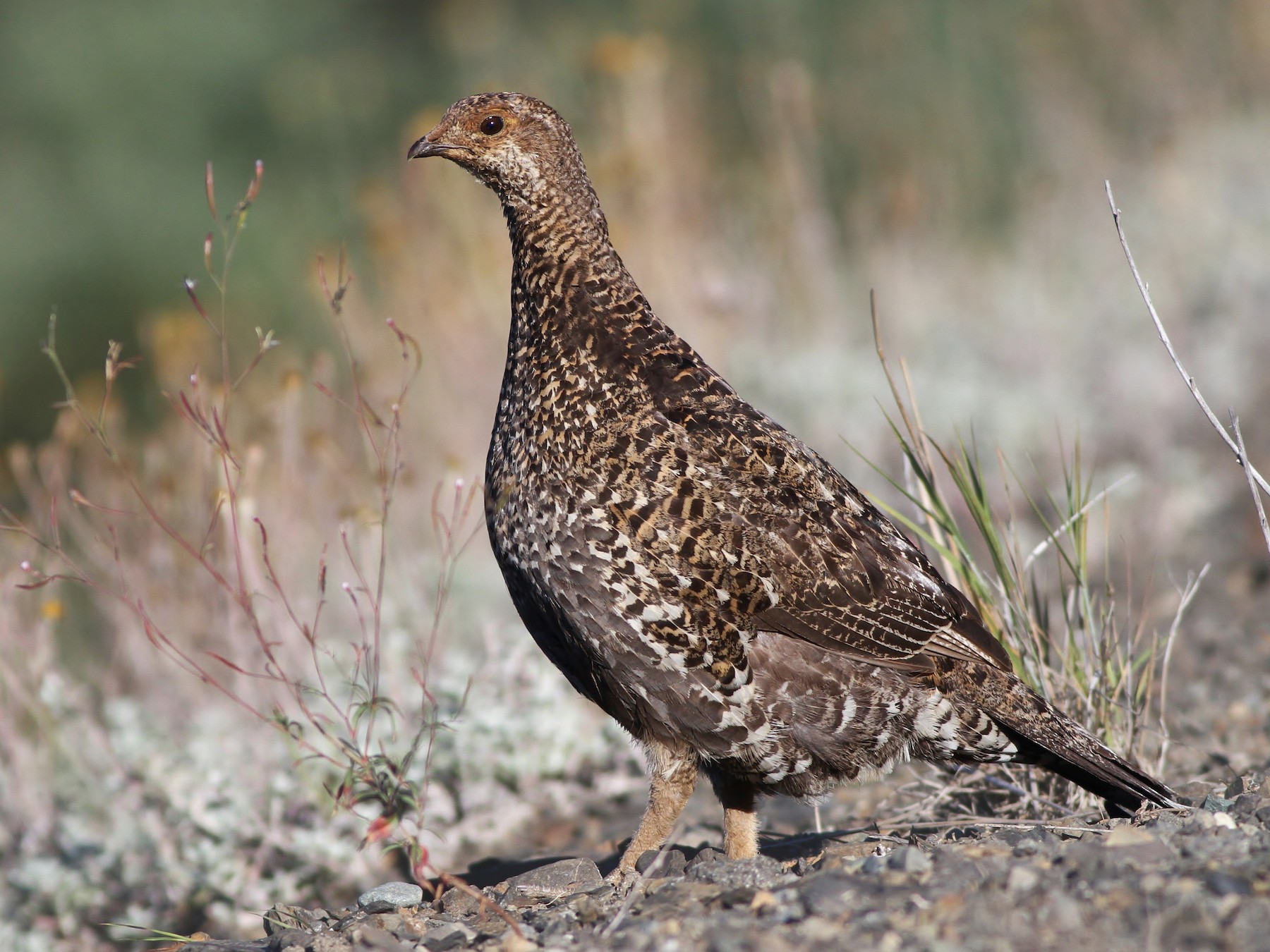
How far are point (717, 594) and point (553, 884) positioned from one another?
0.87 metres

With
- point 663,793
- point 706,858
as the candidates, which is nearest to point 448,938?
point 706,858

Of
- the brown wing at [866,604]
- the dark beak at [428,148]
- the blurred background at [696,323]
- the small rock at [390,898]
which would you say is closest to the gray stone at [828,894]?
the brown wing at [866,604]

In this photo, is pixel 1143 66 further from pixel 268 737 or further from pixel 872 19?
pixel 268 737

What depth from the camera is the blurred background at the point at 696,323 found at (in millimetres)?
4914

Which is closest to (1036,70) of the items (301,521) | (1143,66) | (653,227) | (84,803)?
(1143,66)

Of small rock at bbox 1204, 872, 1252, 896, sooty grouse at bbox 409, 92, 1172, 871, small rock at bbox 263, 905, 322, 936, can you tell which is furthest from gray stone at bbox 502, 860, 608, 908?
small rock at bbox 1204, 872, 1252, 896

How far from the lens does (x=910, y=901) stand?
8.35 ft

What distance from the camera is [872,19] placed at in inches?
512

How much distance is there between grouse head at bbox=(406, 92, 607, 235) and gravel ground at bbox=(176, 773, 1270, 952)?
6.23 ft

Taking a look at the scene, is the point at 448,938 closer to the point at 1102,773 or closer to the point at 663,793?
the point at 663,793

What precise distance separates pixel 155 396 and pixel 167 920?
225 inches

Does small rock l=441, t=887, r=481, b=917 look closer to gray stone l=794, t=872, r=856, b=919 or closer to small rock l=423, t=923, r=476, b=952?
small rock l=423, t=923, r=476, b=952

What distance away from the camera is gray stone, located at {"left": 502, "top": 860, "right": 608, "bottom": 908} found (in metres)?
3.28

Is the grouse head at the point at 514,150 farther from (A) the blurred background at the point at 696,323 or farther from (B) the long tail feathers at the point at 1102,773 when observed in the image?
(B) the long tail feathers at the point at 1102,773
